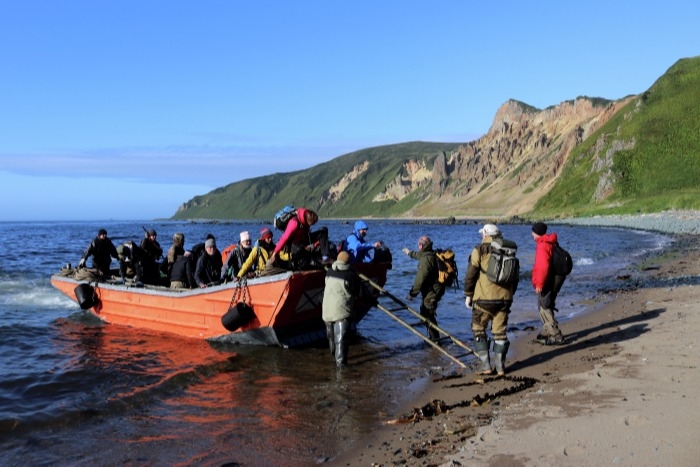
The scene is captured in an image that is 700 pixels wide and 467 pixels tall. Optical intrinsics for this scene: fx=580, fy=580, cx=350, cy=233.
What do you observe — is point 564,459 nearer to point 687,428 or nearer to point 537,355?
point 687,428

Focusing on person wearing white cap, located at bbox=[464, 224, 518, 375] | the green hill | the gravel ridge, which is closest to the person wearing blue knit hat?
person wearing white cap, located at bbox=[464, 224, 518, 375]

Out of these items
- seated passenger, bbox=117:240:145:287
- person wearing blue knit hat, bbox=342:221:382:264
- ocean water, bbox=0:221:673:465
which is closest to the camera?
ocean water, bbox=0:221:673:465

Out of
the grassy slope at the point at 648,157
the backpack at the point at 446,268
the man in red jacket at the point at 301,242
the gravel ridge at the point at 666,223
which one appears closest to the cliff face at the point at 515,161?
the grassy slope at the point at 648,157

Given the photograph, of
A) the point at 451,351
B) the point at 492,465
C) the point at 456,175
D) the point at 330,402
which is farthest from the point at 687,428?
the point at 456,175

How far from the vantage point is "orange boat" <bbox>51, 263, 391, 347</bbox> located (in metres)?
11.0

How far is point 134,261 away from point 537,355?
991 centimetres

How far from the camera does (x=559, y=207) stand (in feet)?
358

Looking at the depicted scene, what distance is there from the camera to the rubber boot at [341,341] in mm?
9797

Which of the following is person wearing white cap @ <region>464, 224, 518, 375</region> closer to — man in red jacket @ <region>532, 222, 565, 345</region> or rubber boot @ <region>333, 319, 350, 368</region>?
man in red jacket @ <region>532, 222, 565, 345</region>

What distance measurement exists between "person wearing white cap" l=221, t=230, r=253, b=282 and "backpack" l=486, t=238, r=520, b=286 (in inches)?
218

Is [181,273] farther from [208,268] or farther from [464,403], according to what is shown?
[464,403]

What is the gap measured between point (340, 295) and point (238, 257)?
3.30 meters

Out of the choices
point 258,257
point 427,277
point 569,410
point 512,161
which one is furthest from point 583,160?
point 569,410

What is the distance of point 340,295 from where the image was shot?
971cm
